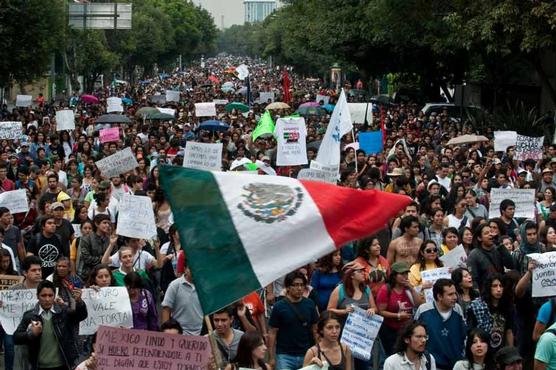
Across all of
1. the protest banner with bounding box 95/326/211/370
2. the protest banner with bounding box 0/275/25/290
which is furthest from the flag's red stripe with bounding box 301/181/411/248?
the protest banner with bounding box 0/275/25/290

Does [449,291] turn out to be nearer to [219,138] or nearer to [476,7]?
[219,138]

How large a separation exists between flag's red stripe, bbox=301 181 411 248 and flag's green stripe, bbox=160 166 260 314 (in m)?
0.46

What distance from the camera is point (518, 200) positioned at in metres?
14.0

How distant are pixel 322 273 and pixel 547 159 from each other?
10285mm

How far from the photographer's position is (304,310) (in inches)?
363

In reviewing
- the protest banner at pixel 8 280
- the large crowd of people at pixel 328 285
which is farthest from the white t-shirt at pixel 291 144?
the protest banner at pixel 8 280

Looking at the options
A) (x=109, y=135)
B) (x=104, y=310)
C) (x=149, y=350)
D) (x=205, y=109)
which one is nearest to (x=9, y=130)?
(x=109, y=135)

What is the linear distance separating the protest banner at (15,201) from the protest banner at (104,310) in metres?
5.01

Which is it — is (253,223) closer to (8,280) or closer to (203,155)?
(8,280)

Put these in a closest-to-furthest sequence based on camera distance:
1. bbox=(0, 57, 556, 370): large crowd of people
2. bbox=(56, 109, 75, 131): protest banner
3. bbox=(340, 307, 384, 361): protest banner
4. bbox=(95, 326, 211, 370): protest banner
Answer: bbox=(95, 326, 211, 370): protest banner
bbox=(0, 57, 556, 370): large crowd of people
bbox=(340, 307, 384, 361): protest banner
bbox=(56, 109, 75, 131): protest banner

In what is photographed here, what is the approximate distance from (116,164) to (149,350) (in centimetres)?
1033

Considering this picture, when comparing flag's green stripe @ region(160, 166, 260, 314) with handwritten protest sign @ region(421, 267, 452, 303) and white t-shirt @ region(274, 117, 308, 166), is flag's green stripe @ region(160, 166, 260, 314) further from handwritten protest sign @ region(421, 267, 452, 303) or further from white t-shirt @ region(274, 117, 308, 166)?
white t-shirt @ region(274, 117, 308, 166)

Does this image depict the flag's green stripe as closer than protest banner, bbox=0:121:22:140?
Yes

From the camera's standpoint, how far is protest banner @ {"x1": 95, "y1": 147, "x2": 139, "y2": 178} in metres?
16.9
